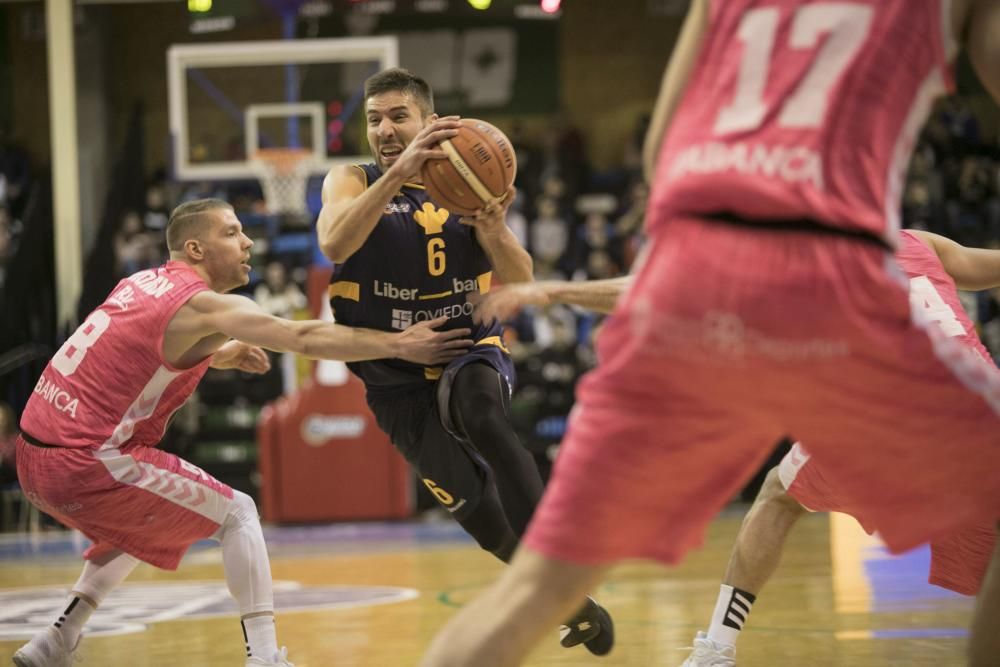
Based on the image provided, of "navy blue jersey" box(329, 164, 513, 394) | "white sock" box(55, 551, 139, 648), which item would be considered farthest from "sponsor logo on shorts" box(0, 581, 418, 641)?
"navy blue jersey" box(329, 164, 513, 394)

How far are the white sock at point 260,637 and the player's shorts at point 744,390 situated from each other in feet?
7.26

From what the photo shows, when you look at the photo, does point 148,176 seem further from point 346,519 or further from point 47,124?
point 346,519

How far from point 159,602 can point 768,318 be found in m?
5.35

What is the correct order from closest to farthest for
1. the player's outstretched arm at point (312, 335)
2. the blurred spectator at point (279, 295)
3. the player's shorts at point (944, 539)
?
the player's shorts at point (944, 539) < the player's outstretched arm at point (312, 335) < the blurred spectator at point (279, 295)

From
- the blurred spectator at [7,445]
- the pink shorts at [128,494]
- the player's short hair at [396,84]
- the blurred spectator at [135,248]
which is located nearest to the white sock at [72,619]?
the pink shorts at [128,494]

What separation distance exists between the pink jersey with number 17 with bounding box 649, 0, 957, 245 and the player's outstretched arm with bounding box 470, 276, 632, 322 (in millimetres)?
617

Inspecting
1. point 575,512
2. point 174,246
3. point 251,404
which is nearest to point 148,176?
point 251,404

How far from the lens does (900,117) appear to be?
2.19 metres

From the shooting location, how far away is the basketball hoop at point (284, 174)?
13.7 m

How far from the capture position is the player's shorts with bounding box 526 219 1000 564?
2.09 meters

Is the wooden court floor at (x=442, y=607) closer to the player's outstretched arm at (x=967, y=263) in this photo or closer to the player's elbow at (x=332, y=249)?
the player's outstretched arm at (x=967, y=263)

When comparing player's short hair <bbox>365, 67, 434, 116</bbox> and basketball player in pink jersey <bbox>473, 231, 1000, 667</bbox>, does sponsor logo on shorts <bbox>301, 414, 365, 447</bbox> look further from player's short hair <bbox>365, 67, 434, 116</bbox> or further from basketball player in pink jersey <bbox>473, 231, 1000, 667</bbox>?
basketball player in pink jersey <bbox>473, 231, 1000, 667</bbox>

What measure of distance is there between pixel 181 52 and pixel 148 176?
13.9 ft

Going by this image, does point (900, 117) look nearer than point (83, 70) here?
Yes
